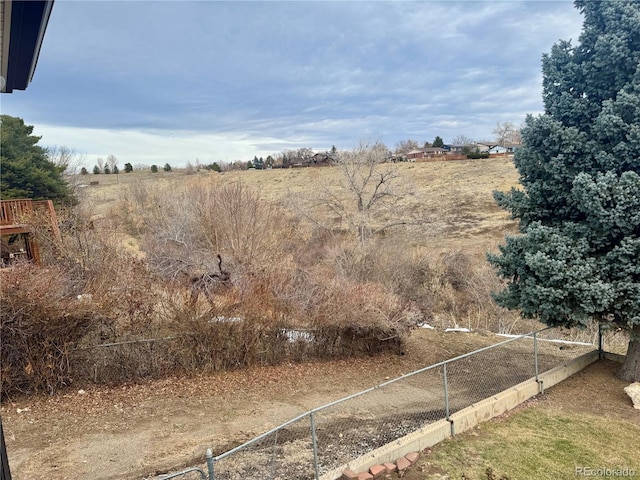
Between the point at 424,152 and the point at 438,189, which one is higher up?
the point at 424,152

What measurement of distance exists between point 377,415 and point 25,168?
26.2m

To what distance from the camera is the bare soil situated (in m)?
6.36

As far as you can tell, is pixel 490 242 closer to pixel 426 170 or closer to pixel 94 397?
pixel 94 397

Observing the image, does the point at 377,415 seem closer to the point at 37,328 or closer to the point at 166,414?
the point at 166,414

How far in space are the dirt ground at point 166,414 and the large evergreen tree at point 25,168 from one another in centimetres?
2011

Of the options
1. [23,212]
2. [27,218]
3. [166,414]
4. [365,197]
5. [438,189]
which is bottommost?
[166,414]

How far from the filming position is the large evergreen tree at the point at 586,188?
7.00 meters

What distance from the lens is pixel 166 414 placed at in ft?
26.1

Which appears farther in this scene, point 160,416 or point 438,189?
point 438,189

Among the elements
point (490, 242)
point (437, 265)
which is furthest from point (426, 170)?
point (437, 265)

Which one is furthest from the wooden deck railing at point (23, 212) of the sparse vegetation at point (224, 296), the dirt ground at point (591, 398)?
the dirt ground at point (591, 398)

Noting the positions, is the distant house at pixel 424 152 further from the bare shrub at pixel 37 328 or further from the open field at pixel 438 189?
the bare shrub at pixel 37 328

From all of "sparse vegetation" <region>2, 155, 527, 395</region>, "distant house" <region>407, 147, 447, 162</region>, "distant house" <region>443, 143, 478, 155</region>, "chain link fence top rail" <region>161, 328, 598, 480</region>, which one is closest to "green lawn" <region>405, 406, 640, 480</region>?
"chain link fence top rail" <region>161, 328, 598, 480</region>

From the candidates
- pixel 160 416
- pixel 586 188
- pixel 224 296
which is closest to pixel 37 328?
pixel 160 416
